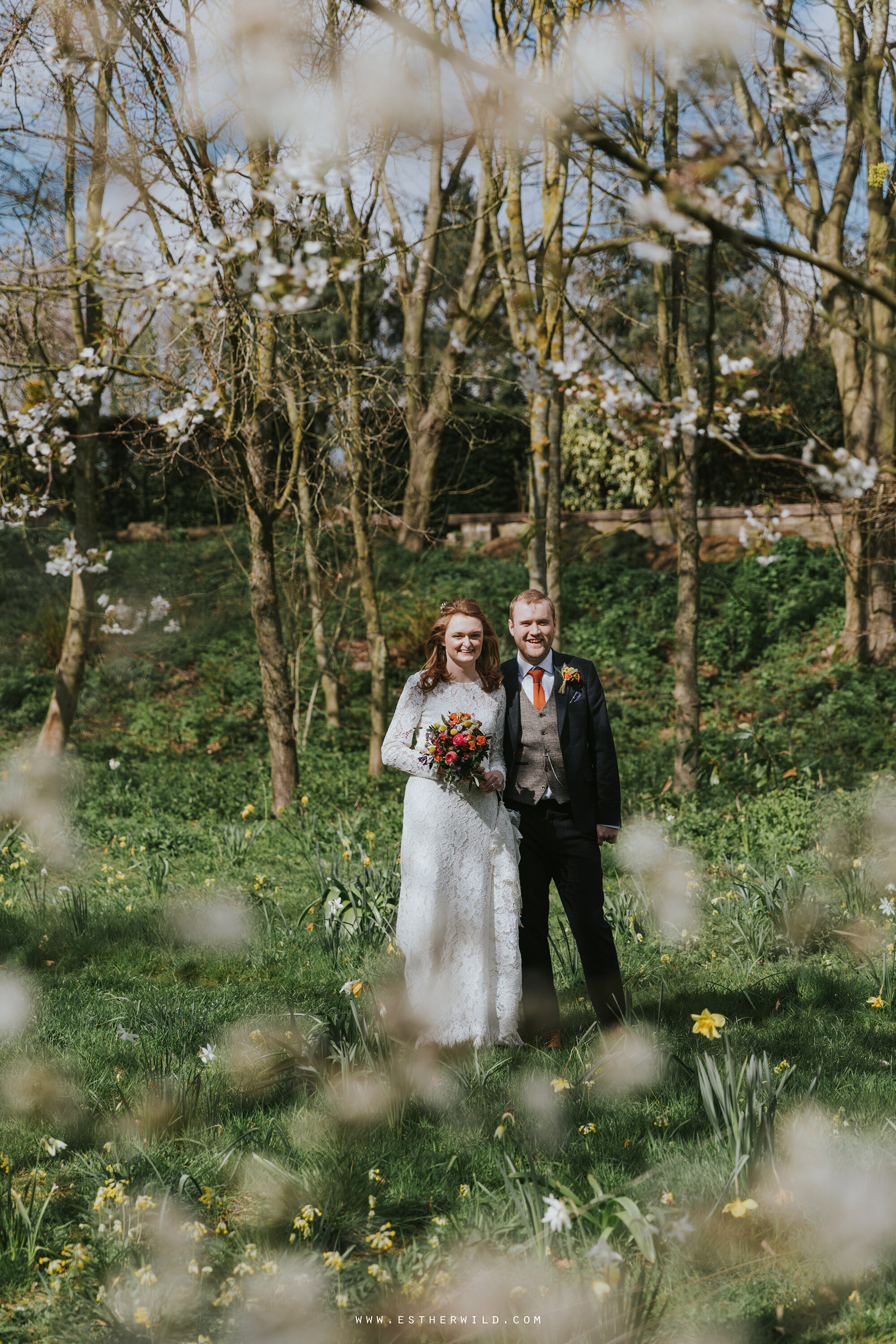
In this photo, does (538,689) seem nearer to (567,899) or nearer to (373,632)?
(567,899)

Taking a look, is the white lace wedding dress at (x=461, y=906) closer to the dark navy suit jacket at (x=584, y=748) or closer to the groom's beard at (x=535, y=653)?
the dark navy suit jacket at (x=584, y=748)

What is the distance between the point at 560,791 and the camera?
3.40 metres

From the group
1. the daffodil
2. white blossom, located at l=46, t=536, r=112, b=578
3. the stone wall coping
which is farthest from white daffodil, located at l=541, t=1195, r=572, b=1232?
the stone wall coping

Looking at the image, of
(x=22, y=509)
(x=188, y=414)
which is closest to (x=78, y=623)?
(x=22, y=509)

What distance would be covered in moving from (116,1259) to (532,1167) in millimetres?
950

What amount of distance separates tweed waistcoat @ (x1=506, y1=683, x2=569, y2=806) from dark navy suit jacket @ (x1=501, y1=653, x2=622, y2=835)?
0.02 meters

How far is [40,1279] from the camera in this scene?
2135 mm

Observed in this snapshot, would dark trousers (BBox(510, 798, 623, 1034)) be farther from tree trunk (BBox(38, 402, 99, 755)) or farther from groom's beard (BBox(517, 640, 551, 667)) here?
tree trunk (BBox(38, 402, 99, 755))

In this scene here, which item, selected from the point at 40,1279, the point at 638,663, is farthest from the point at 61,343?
the point at 40,1279

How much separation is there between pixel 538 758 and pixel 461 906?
578mm

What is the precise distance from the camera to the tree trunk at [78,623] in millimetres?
8408

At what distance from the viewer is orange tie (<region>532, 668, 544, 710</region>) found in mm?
3447

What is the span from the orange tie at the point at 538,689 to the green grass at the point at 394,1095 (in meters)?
1.13

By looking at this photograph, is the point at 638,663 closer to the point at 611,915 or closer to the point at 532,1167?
the point at 611,915
